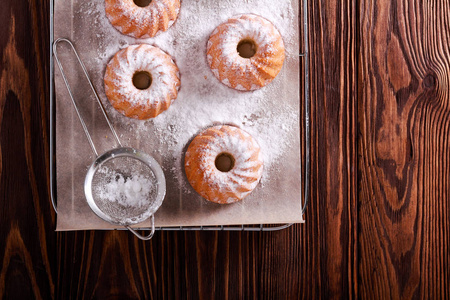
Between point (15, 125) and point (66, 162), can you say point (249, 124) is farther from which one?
point (15, 125)

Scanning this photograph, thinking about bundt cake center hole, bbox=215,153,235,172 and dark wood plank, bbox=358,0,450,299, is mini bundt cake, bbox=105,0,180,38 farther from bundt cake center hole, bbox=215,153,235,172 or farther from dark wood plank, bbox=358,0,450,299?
dark wood plank, bbox=358,0,450,299

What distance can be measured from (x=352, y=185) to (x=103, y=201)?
3.20ft

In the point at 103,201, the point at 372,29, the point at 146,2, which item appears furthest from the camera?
the point at 372,29

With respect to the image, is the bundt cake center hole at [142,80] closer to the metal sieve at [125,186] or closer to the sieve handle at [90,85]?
the sieve handle at [90,85]

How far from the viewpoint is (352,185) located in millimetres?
1708

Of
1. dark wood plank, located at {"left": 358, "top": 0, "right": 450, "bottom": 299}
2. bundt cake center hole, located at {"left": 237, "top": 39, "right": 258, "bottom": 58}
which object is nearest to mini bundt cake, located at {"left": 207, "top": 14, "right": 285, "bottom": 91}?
bundt cake center hole, located at {"left": 237, "top": 39, "right": 258, "bottom": 58}

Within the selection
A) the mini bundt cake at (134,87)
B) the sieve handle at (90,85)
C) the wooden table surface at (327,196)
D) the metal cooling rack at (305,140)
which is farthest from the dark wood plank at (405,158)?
the sieve handle at (90,85)

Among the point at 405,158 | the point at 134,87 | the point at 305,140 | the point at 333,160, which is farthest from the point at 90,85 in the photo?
the point at 405,158

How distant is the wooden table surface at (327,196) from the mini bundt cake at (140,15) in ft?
1.10

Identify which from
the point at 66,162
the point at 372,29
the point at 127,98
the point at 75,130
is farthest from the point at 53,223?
the point at 372,29

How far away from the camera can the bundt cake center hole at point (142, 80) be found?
1590mm

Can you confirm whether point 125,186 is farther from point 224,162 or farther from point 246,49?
point 246,49

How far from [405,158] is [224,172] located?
0.76m

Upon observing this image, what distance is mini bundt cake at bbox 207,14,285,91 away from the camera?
5.06 feet
